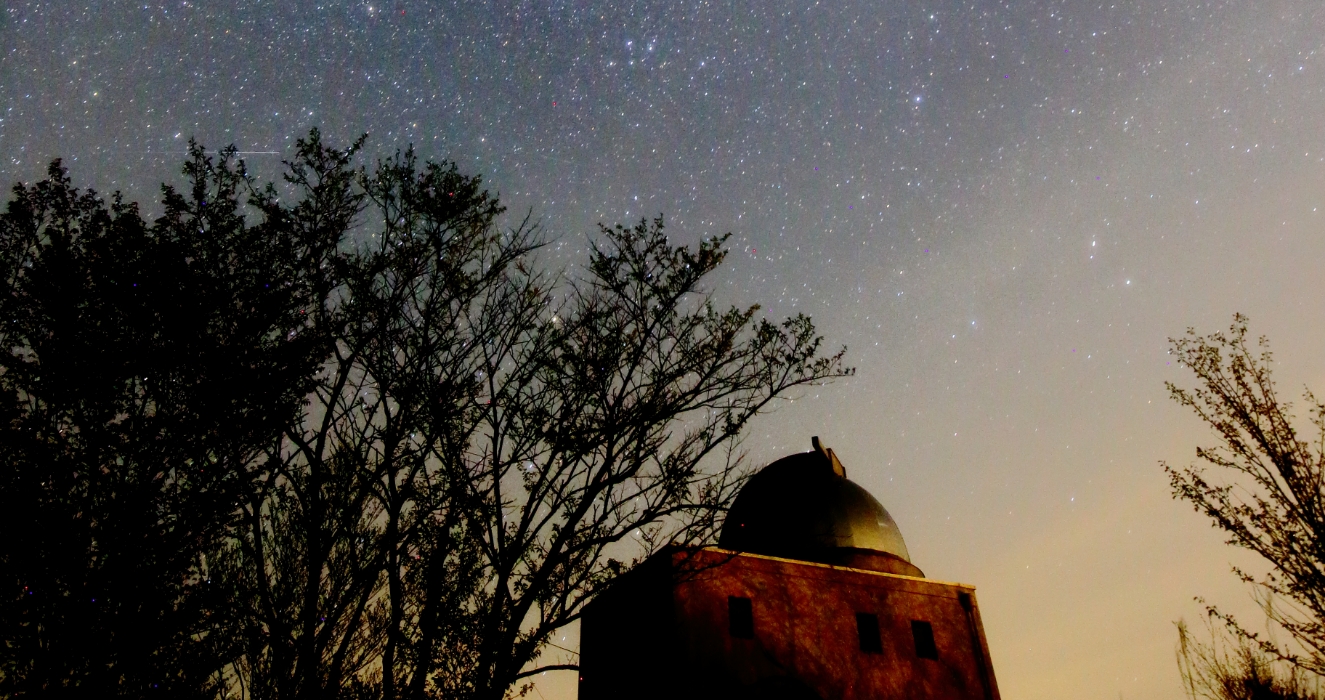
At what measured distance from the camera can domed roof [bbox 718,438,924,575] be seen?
20234mm

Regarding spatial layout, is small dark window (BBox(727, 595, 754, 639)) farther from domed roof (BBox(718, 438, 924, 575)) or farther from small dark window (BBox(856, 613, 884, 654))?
small dark window (BBox(856, 613, 884, 654))

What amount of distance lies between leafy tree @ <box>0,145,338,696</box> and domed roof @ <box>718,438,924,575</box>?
44.1 feet

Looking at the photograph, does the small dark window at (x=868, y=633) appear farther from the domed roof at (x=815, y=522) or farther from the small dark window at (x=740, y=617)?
the small dark window at (x=740, y=617)

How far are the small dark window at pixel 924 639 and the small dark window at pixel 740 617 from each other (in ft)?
17.0

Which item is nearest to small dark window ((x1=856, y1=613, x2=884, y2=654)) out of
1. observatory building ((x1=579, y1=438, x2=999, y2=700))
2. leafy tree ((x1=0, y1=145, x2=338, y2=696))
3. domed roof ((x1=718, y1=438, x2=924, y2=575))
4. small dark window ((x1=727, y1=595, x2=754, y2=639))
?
observatory building ((x1=579, y1=438, x2=999, y2=700))

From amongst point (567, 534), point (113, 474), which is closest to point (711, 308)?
point (567, 534)

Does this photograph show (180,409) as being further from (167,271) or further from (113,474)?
(167,271)

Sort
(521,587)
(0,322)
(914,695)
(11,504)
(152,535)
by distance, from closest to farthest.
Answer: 1. (11,504)
2. (152,535)
3. (0,322)
4. (521,587)
5. (914,695)

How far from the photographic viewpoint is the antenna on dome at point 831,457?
23.7 m

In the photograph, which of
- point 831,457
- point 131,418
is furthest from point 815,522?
point 131,418

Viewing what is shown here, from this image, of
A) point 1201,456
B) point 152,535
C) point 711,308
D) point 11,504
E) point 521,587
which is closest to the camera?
point 11,504

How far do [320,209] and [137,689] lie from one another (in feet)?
22.2

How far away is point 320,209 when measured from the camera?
990 cm

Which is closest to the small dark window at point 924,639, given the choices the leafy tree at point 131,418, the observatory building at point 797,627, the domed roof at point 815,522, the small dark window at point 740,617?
the observatory building at point 797,627
